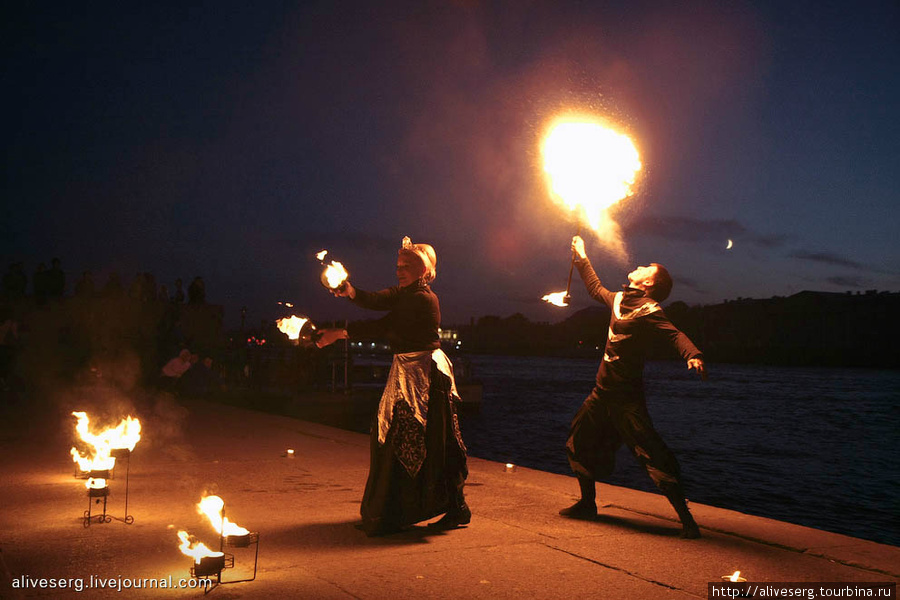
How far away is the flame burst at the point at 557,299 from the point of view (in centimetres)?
609

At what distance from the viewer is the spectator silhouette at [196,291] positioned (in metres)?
24.1

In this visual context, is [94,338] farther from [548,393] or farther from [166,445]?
[548,393]

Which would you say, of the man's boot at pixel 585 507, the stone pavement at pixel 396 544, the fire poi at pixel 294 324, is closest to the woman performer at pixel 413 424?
the stone pavement at pixel 396 544

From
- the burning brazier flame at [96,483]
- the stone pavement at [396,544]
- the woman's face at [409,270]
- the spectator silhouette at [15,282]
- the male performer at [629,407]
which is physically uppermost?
the spectator silhouette at [15,282]

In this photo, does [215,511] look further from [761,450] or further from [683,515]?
[761,450]

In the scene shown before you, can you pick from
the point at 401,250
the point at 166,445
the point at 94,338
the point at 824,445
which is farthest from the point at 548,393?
the point at 401,250

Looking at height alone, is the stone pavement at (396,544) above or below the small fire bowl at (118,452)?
below

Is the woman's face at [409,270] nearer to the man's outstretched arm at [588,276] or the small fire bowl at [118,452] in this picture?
the man's outstretched arm at [588,276]

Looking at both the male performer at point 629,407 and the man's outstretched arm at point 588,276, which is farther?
the man's outstretched arm at point 588,276

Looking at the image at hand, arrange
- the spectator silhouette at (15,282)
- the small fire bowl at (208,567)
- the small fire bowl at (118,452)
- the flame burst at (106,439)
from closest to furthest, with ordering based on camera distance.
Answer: the small fire bowl at (208,567) < the small fire bowl at (118,452) < the flame burst at (106,439) < the spectator silhouette at (15,282)

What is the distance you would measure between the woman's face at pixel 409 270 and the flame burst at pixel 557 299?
1.13 metres

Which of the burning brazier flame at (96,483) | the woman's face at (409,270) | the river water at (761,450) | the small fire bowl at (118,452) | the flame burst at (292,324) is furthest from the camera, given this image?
the river water at (761,450)

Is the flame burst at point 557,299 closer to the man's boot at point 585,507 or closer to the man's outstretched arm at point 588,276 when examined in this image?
the man's outstretched arm at point 588,276

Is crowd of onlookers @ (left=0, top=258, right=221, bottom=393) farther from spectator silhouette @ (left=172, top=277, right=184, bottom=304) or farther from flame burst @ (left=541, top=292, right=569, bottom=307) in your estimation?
flame burst @ (left=541, top=292, right=569, bottom=307)
